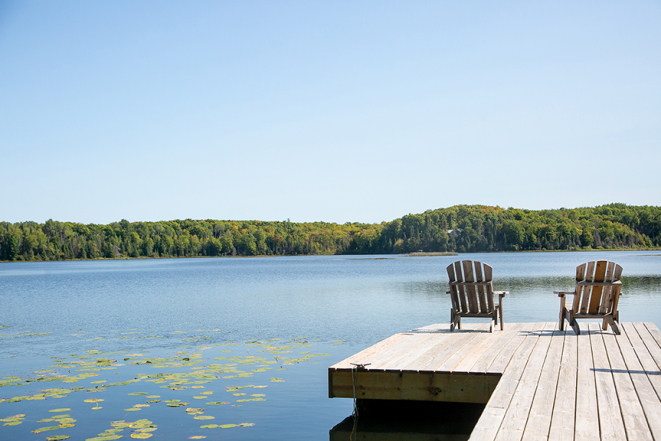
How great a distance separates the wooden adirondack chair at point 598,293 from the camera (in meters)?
7.20

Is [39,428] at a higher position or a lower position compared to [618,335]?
lower

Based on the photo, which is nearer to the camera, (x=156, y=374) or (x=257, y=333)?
(x=156, y=374)

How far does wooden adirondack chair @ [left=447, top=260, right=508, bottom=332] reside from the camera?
7613 mm

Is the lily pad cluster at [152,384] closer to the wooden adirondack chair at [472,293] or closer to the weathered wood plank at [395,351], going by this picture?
the weathered wood plank at [395,351]

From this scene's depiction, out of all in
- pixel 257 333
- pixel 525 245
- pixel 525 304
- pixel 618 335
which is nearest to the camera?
pixel 618 335

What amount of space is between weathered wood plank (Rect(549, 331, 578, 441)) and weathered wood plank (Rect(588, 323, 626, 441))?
0.16 m

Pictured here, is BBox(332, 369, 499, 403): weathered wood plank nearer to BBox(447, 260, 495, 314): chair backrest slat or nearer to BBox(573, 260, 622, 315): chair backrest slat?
BBox(447, 260, 495, 314): chair backrest slat

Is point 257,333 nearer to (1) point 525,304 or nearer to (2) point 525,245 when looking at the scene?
(1) point 525,304

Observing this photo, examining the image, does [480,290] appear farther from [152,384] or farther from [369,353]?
[152,384]

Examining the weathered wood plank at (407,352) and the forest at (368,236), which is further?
the forest at (368,236)

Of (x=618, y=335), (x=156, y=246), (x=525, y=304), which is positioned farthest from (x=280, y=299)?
(x=156, y=246)

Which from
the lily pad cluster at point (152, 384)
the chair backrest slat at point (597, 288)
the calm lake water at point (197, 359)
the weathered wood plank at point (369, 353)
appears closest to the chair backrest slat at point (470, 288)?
the weathered wood plank at point (369, 353)

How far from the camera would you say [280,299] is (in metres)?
20.5

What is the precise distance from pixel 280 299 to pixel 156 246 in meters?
105
